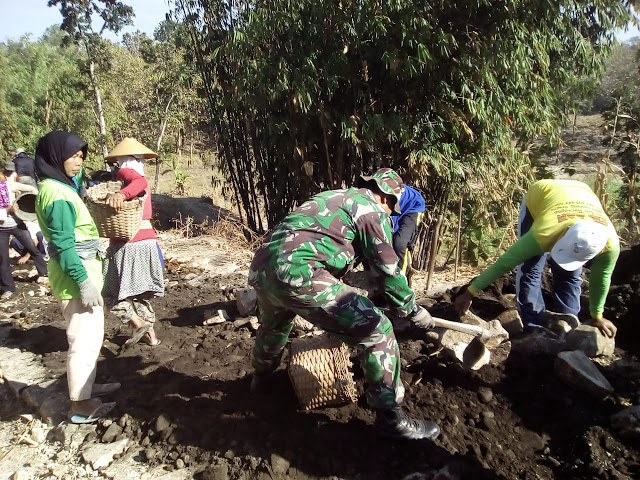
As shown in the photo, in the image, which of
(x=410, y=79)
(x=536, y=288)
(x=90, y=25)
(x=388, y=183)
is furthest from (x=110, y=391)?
(x=90, y=25)

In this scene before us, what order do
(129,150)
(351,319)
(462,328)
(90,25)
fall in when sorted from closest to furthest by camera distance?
(351,319) < (462,328) < (129,150) < (90,25)

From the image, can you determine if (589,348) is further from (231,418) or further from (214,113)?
(214,113)

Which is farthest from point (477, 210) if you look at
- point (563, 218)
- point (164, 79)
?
point (164, 79)

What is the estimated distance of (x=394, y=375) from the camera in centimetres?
242

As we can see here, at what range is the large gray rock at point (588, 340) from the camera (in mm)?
3271

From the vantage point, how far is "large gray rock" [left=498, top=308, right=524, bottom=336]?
11.8 feet

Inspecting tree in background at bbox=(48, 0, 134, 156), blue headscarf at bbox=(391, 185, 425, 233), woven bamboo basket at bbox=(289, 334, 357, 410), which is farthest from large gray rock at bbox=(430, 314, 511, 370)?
tree in background at bbox=(48, 0, 134, 156)

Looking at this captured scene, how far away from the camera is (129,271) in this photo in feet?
11.2

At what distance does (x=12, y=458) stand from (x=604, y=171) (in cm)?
667

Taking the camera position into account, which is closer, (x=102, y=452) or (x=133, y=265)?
(x=102, y=452)

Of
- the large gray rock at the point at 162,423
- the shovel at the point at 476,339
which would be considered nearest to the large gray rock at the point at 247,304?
the large gray rock at the point at 162,423

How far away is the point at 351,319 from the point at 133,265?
186 centimetres

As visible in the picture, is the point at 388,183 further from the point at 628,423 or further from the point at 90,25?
the point at 90,25

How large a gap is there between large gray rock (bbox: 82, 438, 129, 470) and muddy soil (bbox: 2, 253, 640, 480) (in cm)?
10
